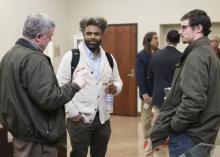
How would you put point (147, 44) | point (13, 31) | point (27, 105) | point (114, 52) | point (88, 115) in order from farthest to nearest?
1. point (114, 52)
2. point (13, 31)
3. point (147, 44)
4. point (88, 115)
5. point (27, 105)

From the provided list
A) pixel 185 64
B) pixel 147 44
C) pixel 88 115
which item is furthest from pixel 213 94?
pixel 147 44

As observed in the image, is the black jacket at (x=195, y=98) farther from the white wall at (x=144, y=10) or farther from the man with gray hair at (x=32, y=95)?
the white wall at (x=144, y=10)

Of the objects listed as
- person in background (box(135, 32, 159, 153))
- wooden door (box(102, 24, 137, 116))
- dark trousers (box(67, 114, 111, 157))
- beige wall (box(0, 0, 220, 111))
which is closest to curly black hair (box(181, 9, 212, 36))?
dark trousers (box(67, 114, 111, 157))

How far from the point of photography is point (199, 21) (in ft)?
7.38

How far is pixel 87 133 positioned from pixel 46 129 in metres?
0.67

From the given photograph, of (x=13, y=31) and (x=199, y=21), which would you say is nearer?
(x=199, y=21)

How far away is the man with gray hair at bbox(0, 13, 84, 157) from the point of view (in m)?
2.00

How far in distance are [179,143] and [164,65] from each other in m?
1.74

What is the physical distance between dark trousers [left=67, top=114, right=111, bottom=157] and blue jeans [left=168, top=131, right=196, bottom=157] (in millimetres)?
611

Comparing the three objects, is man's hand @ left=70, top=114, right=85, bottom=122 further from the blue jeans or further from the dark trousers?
the blue jeans

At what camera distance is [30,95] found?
2.02 metres

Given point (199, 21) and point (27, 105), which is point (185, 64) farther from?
point (27, 105)

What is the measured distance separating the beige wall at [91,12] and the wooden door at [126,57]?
15cm

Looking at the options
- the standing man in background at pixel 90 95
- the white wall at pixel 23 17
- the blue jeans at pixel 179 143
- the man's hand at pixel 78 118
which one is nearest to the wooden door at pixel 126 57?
the white wall at pixel 23 17
